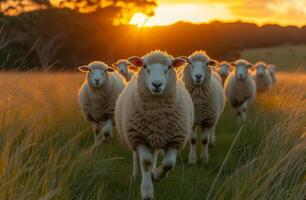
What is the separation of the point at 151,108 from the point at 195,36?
1083 inches

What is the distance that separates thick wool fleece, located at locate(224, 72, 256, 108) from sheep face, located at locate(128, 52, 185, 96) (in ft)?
16.7

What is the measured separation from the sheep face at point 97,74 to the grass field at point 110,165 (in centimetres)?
60

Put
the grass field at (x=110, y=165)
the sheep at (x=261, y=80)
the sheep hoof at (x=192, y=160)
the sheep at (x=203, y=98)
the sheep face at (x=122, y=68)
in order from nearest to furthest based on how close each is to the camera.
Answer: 1. the grass field at (x=110, y=165)
2. the sheep hoof at (x=192, y=160)
3. the sheep at (x=203, y=98)
4. the sheep face at (x=122, y=68)
5. the sheep at (x=261, y=80)

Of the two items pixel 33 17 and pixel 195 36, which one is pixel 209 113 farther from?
pixel 195 36

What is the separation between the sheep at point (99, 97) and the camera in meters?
6.52

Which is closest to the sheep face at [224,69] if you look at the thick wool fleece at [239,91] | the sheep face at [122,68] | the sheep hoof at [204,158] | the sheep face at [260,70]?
the sheep face at [260,70]

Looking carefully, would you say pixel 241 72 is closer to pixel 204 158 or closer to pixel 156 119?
pixel 204 158

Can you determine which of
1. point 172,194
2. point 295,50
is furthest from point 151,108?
point 295,50

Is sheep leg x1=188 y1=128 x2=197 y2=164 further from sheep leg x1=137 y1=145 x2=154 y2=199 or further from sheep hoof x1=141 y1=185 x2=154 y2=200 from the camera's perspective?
sheep hoof x1=141 y1=185 x2=154 y2=200

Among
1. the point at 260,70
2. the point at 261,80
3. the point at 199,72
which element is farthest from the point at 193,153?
the point at 260,70

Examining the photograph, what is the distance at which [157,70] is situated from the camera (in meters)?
3.89

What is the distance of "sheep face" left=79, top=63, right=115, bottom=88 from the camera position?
6520 millimetres

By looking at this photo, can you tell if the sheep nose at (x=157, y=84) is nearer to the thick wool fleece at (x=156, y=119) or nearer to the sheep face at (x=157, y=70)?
the sheep face at (x=157, y=70)

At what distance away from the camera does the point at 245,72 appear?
9.45 metres
